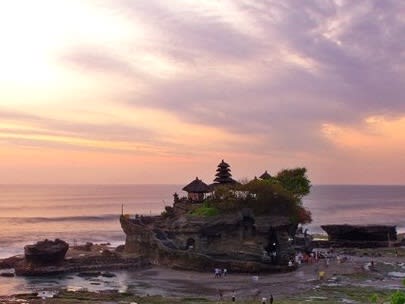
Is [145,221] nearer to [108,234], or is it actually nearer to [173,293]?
[173,293]

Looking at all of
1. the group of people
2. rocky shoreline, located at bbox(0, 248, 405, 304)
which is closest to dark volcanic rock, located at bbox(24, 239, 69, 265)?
rocky shoreline, located at bbox(0, 248, 405, 304)

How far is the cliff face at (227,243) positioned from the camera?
200 feet

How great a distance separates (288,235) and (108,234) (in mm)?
56103

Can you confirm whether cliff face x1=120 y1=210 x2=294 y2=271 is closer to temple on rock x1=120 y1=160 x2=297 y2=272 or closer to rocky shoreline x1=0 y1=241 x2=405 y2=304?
temple on rock x1=120 y1=160 x2=297 y2=272

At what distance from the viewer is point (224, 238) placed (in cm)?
6309

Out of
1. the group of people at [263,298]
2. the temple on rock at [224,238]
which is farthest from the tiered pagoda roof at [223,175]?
the group of people at [263,298]

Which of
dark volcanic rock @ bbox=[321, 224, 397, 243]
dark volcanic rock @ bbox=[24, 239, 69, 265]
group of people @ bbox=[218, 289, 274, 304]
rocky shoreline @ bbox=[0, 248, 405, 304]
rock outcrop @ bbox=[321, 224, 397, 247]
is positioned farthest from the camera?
dark volcanic rock @ bbox=[321, 224, 397, 243]

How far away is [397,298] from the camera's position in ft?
35.3

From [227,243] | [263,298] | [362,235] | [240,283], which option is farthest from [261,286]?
[362,235]

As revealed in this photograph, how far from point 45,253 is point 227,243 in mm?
20916

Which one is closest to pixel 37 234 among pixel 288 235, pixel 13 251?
pixel 13 251

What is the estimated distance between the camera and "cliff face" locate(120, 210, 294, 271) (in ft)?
200

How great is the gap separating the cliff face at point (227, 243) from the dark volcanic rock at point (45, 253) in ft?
36.7

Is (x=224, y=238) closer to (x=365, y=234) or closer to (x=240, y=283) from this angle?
(x=240, y=283)
